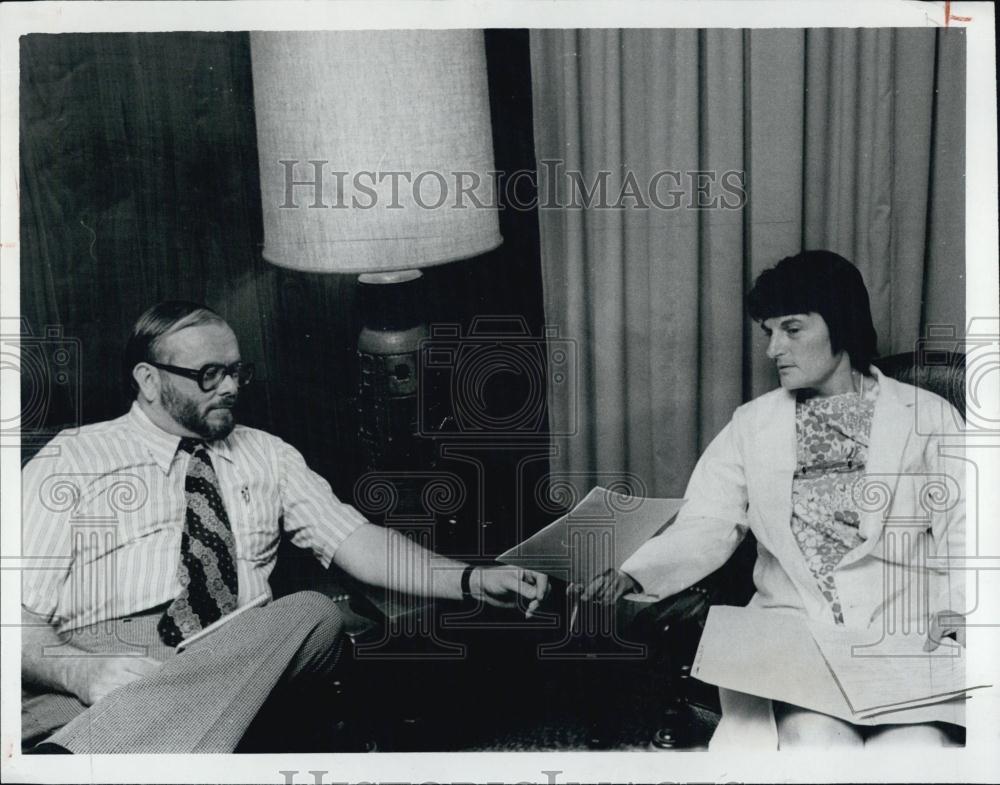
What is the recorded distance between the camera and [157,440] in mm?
1952

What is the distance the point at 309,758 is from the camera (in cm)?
197

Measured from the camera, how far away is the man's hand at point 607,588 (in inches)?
77.4

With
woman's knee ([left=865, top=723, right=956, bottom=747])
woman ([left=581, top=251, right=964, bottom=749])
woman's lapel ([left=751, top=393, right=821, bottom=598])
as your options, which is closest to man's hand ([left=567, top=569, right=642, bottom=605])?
woman ([left=581, top=251, right=964, bottom=749])

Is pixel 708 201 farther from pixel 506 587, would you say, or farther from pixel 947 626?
pixel 947 626

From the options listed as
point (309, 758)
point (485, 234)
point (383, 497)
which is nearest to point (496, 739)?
point (309, 758)

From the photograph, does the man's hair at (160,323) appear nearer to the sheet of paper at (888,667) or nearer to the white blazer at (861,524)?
the white blazer at (861,524)

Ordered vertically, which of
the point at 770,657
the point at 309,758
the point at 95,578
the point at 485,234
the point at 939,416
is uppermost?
the point at 485,234

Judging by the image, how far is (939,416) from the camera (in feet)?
6.46

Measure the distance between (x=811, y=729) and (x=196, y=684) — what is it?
44.4 inches

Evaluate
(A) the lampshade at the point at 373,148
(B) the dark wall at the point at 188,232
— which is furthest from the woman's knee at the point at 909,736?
(A) the lampshade at the point at 373,148

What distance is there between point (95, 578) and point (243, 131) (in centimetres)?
87

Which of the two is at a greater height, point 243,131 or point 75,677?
point 243,131

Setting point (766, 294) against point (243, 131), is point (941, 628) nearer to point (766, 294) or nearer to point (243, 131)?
point (766, 294)

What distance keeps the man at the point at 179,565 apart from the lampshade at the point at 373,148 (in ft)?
0.89
